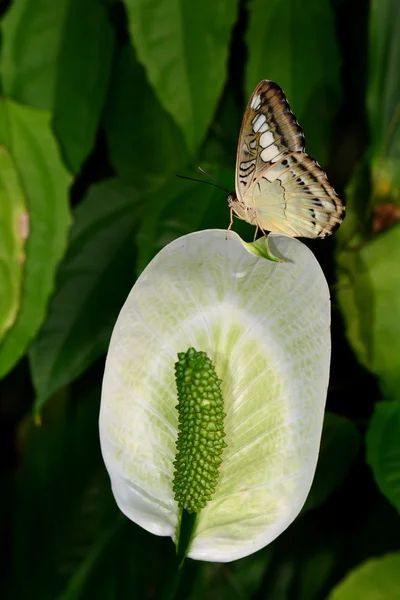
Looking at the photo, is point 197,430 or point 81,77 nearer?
point 197,430

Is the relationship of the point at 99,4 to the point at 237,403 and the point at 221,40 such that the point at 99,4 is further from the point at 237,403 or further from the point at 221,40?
the point at 237,403

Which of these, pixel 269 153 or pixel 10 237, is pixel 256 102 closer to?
pixel 269 153

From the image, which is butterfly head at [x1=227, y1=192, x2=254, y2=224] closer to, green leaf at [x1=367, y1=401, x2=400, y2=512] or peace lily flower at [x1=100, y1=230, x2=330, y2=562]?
peace lily flower at [x1=100, y1=230, x2=330, y2=562]

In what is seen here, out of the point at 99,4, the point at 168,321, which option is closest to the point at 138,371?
the point at 168,321

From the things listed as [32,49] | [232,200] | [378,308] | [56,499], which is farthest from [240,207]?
[56,499]

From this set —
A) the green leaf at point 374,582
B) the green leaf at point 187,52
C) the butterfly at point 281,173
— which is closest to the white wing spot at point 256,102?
the butterfly at point 281,173

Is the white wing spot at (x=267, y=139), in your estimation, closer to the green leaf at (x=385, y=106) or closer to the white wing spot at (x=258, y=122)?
the white wing spot at (x=258, y=122)
